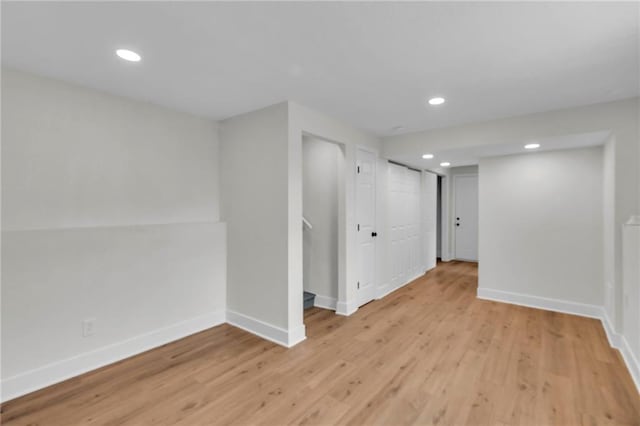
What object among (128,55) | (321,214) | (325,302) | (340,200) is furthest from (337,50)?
(325,302)

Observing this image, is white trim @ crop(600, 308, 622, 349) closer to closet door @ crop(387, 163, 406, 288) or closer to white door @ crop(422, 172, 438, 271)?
closet door @ crop(387, 163, 406, 288)

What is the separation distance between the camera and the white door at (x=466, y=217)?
7.09 meters

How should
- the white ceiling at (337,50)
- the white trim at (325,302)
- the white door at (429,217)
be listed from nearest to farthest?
1. the white ceiling at (337,50)
2. the white trim at (325,302)
3. the white door at (429,217)

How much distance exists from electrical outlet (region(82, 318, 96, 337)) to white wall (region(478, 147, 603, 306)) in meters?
4.56

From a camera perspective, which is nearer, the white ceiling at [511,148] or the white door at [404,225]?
the white ceiling at [511,148]

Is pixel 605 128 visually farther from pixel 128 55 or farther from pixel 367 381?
pixel 128 55

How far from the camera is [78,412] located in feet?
6.43

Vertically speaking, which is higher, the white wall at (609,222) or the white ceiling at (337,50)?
the white ceiling at (337,50)

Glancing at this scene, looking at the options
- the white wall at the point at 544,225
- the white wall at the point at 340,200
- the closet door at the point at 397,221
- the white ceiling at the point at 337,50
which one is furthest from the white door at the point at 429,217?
the white ceiling at the point at 337,50

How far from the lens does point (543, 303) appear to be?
392 centimetres

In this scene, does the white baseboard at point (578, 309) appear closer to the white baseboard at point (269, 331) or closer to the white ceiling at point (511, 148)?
the white ceiling at point (511, 148)

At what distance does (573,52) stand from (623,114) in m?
1.42

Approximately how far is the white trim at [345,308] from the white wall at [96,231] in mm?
1370

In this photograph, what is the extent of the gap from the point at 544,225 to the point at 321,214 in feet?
9.47
